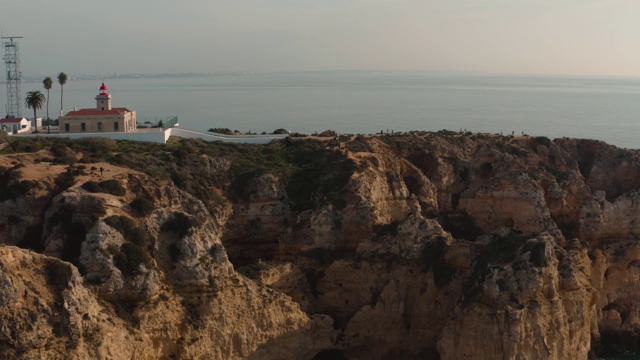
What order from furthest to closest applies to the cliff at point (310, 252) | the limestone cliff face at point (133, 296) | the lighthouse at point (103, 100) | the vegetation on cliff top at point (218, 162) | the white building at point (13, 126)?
the lighthouse at point (103, 100)
the white building at point (13, 126)
the vegetation on cliff top at point (218, 162)
the cliff at point (310, 252)
the limestone cliff face at point (133, 296)

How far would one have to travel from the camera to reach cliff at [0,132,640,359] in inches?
1165

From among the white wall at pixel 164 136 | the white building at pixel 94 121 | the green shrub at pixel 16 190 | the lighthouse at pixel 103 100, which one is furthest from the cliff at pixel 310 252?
the lighthouse at pixel 103 100

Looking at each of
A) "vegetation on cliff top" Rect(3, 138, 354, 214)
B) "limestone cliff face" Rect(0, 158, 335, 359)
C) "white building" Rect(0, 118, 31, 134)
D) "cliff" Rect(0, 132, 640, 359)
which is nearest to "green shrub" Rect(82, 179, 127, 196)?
"cliff" Rect(0, 132, 640, 359)

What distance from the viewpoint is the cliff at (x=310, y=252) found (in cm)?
2959

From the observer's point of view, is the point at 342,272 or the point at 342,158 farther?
the point at 342,158

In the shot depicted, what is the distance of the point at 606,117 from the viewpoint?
496ft

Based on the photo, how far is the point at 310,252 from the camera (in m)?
39.8

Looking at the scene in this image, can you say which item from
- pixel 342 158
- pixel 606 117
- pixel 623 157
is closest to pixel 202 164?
pixel 342 158

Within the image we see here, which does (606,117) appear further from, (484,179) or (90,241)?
(90,241)

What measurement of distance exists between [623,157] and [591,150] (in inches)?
146

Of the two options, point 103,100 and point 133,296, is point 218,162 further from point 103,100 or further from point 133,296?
point 133,296

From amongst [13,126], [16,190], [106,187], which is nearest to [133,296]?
[106,187]

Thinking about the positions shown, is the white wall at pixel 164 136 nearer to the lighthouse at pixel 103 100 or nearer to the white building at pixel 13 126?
the white building at pixel 13 126

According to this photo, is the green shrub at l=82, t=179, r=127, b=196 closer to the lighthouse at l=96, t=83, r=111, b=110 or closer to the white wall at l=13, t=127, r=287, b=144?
the white wall at l=13, t=127, r=287, b=144
